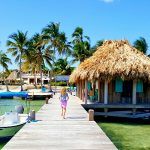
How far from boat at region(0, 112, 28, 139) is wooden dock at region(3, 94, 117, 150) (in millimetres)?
451

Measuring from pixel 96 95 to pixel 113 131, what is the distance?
24.4 feet

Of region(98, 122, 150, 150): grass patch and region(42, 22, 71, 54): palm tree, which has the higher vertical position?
region(42, 22, 71, 54): palm tree

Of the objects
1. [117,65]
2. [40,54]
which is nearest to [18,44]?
[40,54]

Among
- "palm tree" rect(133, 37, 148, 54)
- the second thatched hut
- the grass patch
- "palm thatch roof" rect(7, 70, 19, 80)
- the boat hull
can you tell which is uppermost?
"palm tree" rect(133, 37, 148, 54)

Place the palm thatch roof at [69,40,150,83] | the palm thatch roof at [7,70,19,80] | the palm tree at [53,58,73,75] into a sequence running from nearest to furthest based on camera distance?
the palm thatch roof at [69,40,150,83]
the palm tree at [53,58,73,75]
the palm thatch roof at [7,70,19,80]

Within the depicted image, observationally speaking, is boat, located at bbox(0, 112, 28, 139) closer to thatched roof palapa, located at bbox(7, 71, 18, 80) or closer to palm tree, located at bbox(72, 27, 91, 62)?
palm tree, located at bbox(72, 27, 91, 62)

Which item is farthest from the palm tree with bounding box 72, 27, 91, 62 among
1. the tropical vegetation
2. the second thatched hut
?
the second thatched hut

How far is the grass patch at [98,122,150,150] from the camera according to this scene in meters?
16.2

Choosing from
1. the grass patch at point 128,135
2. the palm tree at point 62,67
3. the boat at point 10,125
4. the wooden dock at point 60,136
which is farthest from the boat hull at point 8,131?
the palm tree at point 62,67

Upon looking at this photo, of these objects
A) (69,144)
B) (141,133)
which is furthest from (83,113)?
(69,144)

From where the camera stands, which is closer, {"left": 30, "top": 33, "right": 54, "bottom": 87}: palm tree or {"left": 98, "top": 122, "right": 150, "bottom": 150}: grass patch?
{"left": 98, "top": 122, "right": 150, "bottom": 150}: grass patch

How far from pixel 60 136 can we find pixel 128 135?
6.40 m

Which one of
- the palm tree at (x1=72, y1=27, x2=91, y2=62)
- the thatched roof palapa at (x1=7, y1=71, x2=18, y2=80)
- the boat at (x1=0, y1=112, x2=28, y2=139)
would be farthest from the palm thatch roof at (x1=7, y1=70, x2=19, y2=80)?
the boat at (x1=0, y1=112, x2=28, y2=139)

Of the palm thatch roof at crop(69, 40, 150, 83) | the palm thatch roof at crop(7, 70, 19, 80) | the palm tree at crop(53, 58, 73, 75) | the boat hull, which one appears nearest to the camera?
the boat hull
